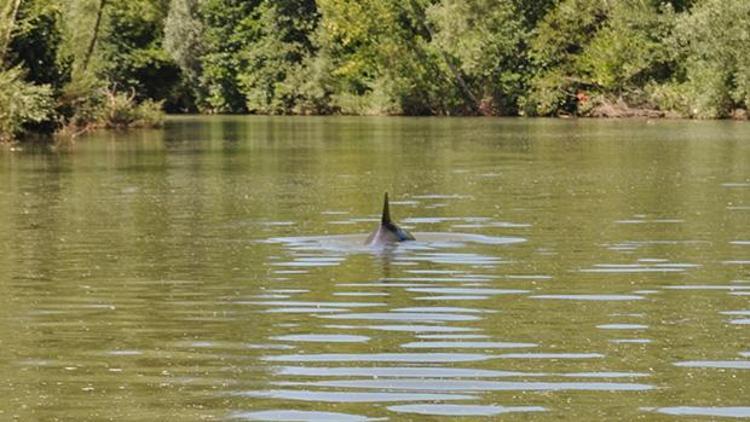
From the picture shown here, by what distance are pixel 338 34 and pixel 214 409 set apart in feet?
317

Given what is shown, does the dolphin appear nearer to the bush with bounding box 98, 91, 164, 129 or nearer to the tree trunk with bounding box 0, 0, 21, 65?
the tree trunk with bounding box 0, 0, 21, 65

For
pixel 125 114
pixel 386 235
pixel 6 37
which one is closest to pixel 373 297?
pixel 386 235

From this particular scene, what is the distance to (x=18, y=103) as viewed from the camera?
182 ft

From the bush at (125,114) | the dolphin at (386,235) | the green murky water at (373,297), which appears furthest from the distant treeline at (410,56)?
the dolphin at (386,235)

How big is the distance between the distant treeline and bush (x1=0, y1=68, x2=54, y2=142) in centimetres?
803

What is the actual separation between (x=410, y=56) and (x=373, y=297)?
282ft

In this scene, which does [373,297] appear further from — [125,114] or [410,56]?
[410,56]

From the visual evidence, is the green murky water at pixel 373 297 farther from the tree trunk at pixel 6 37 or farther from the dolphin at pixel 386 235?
the tree trunk at pixel 6 37

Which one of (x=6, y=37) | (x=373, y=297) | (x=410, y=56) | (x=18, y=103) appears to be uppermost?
(x=6, y=37)

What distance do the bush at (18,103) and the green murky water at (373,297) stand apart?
14.9m

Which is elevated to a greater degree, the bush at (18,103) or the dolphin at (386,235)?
the bush at (18,103)

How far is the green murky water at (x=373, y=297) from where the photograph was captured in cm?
1178

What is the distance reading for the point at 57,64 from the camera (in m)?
64.2

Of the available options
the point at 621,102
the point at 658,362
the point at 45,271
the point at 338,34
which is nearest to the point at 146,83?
the point at 338,34
